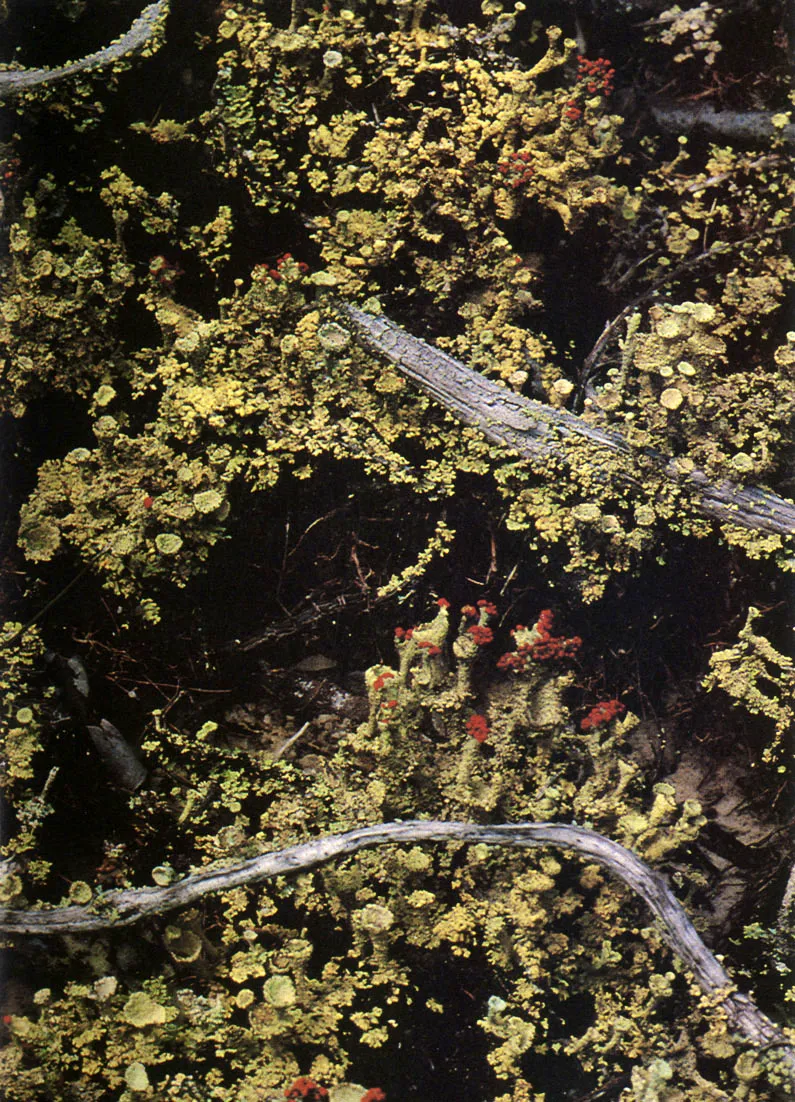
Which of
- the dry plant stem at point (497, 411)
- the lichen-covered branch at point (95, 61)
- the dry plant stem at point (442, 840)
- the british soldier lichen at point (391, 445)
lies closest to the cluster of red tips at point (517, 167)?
the british soldier lichen at point (391, 445)

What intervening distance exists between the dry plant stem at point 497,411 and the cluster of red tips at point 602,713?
54 centimetres

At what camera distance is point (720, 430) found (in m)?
2.19

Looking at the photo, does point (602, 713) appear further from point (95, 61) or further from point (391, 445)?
point (95, 61)

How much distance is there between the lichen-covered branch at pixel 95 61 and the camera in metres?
2.13

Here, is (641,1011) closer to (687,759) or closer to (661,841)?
(661,841)

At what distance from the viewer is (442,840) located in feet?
7.23

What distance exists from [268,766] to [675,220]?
1736 mm

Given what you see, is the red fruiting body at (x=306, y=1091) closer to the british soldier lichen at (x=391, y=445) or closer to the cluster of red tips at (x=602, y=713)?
the british soldier lichen at (x=391, y=445)

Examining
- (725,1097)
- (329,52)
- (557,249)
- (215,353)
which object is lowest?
(725,1097)

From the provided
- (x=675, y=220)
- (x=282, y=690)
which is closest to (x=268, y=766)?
(x=282, y=690)

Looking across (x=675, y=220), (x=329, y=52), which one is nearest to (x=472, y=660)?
(x=675, y=220)

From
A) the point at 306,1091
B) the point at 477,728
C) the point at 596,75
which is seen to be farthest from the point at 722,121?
the point at 306,1091

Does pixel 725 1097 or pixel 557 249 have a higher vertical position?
pixel 557 249

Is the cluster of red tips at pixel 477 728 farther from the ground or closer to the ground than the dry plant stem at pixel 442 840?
farther from the ground
